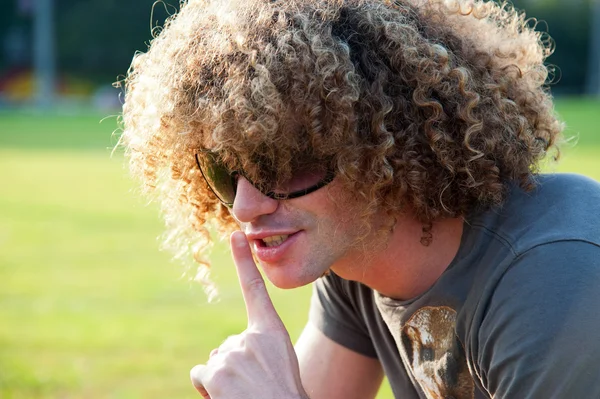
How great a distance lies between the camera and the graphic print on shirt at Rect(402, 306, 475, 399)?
7.72 ft

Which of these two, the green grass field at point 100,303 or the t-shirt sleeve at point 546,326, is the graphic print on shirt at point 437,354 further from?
the green grass field at point 100,303

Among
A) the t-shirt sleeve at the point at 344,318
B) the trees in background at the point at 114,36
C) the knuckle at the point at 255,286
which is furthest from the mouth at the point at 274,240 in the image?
the trees in background at the point at 114,36

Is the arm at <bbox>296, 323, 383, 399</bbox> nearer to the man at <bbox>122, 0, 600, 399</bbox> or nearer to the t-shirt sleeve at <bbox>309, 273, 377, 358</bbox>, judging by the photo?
the t-shirt sleeve at <bbox>309, 273, 377, 358</bbox>

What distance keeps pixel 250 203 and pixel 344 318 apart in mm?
736

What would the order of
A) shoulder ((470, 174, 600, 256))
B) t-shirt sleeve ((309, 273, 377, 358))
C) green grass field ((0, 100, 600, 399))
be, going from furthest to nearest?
1. green grass field ((0, 100, 600, 399))
2. t-shirt sleeve ((309, 273, 377, 358))
3. shoulder ((470, 174, 600, 256))

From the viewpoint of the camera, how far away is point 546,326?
1.97 m

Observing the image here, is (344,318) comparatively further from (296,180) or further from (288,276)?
(296,180)

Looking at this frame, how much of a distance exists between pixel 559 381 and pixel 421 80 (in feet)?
3.03

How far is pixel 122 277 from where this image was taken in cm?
884

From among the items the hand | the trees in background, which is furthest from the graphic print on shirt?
the trees in background

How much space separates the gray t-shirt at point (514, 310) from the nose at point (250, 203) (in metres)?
0.50

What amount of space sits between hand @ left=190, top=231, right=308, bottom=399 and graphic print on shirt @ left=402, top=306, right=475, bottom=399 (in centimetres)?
38

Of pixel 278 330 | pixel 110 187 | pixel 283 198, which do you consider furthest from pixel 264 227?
pixel 110 187

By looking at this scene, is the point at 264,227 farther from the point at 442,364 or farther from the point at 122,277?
the point at 122,277
